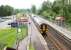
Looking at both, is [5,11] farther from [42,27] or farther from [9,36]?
[42,27]

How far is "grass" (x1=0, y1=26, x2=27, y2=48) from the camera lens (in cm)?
512

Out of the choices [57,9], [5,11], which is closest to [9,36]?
[5,11]

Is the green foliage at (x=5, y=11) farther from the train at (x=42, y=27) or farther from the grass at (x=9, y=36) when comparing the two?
the train at (x=42, y=27)

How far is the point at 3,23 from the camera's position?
5.38 m

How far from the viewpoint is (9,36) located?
5.21 m

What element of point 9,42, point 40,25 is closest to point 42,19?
point 40,25

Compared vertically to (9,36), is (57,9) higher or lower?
higher

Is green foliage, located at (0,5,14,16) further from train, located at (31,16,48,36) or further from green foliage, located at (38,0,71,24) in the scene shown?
green foliage, located at (38,0,71,24)

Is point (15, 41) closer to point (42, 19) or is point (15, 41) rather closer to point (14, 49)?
point (14, 49)

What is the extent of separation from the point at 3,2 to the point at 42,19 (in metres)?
0.83

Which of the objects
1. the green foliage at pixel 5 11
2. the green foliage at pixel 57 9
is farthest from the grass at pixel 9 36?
the green foliage at pixel 57 9

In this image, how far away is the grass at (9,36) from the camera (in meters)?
5.12

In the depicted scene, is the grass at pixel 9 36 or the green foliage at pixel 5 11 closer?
the grass at pixel 9 36

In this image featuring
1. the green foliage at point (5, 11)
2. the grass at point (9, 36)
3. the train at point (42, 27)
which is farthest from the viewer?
the train at point (42, 27)
